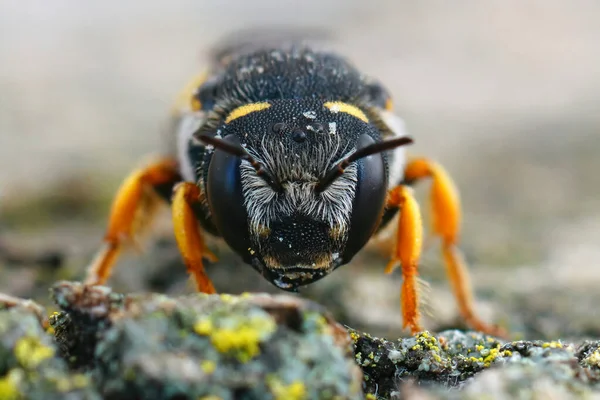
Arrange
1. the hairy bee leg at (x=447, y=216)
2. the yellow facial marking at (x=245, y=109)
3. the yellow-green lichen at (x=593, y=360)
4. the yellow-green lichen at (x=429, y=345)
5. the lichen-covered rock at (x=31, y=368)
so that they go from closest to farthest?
the lichen-covered rock at (x=31, y=368), the yellow-green lichen at (x=593, y=360), the yellow-green lichen at (x=429, y=345), the yellow facial marking at (x=245, y=109), the hairy bee leg at (x=447, y=216)

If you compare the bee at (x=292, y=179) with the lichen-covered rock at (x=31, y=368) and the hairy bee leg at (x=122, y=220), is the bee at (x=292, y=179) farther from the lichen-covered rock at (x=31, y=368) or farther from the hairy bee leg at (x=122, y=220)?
the lichen-covered rock at (x=31, y=368)

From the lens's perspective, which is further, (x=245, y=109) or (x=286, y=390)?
(x=245, y=109)

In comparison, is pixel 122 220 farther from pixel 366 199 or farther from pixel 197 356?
pixel 197 356

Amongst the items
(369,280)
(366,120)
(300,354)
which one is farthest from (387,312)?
(300,354)

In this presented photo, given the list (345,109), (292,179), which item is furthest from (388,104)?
(292,179)

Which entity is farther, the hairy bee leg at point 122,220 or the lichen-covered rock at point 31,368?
the hairy bee leg at point 122,220

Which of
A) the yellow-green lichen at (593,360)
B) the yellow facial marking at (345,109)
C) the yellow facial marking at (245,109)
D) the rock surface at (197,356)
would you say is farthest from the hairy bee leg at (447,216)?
the rock surface at (197,356)
